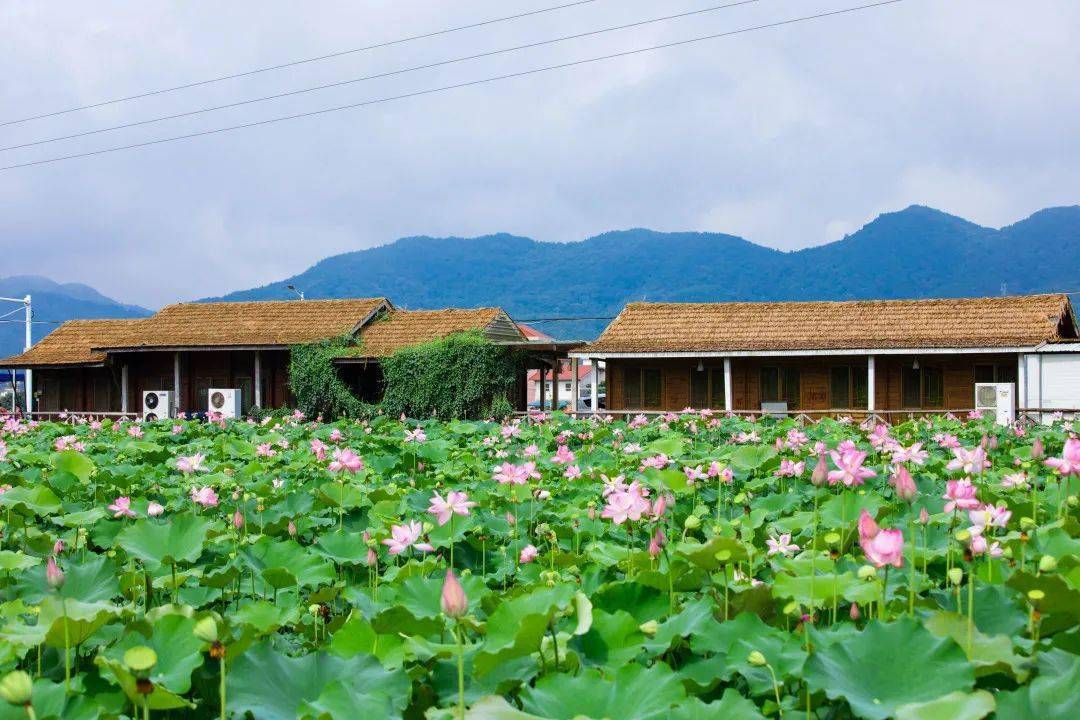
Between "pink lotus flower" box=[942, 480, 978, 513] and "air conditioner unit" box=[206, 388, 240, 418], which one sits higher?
"pink lotus flower" box=[942, 480, 978, 513]

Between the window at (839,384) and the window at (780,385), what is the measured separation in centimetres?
85

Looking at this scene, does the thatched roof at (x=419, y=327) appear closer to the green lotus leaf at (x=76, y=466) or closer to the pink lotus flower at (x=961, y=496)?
the green lotus leaf at (x=76, y=466)

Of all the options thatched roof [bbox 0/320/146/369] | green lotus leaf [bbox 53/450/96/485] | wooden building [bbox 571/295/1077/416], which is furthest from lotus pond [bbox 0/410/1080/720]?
thatched roof [bbox 0/320/146/369]

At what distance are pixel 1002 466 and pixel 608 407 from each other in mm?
20304

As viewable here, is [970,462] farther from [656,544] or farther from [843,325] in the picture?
[843,325]

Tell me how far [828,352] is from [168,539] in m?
21.7

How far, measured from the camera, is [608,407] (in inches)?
1040

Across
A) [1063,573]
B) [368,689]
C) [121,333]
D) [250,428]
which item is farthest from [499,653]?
[121,333]

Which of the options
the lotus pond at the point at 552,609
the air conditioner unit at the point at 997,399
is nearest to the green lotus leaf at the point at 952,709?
the lotus pond at the point at 552,609

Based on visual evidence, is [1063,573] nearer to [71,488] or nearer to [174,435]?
[71,488]

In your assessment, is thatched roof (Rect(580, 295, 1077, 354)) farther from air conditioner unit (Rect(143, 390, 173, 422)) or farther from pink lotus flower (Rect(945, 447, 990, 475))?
pink lotus flower (Rect(945, 447, 990, 475))

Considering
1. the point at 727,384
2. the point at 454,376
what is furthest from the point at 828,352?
the point at 454,376

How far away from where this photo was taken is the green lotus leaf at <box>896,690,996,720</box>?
1.37m

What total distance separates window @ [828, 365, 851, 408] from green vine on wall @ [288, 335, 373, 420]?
12.3 metres
